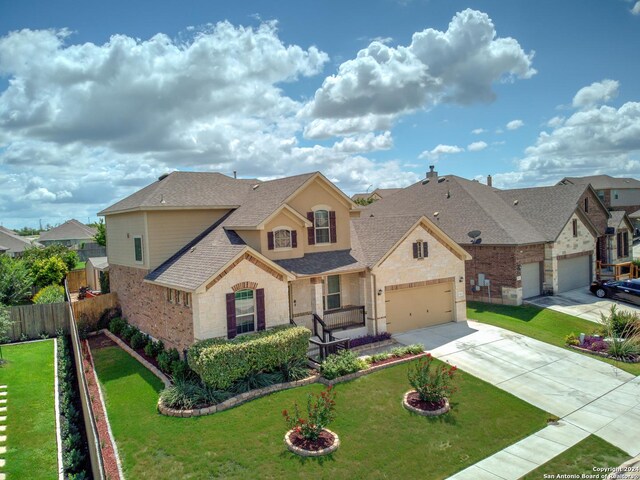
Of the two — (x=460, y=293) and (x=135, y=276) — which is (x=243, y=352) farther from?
(x=460, y=293)

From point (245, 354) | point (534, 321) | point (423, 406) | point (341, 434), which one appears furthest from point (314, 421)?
point (534, 321)

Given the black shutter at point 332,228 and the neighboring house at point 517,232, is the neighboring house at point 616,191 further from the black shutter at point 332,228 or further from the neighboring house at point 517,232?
the black shutter at point 332,228

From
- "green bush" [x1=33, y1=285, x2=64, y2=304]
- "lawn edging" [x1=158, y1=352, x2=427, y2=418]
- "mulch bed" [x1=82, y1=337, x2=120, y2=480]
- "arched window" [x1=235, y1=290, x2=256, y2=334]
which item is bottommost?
"mulch bed" [x1=82, y1=337, x2=120, y2=480]

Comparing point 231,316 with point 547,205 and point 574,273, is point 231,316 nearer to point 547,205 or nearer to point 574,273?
point 547,205

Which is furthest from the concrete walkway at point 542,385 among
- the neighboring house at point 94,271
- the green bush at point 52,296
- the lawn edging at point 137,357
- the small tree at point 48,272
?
the small tree at point 48,272

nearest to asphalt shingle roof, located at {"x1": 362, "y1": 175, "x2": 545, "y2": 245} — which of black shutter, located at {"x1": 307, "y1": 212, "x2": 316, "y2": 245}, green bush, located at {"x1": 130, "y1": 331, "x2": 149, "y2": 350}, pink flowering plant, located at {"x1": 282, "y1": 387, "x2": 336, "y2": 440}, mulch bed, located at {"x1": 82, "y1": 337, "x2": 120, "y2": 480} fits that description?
black shutter, located at {"x1": 307, "y1": 212, "x2": 316, "y2": 245}

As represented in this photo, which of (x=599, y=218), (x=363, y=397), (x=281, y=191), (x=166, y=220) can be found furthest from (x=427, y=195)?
(x=363, y=397)

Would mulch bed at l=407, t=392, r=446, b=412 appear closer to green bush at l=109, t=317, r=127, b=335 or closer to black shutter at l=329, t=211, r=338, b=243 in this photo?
black shutter at l=329, t=211, r=338, b=243
